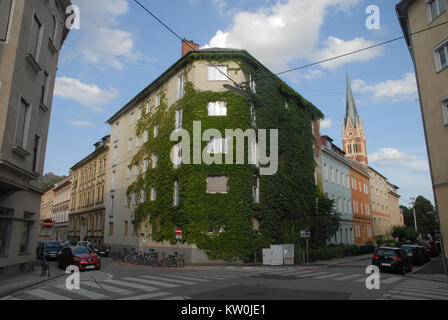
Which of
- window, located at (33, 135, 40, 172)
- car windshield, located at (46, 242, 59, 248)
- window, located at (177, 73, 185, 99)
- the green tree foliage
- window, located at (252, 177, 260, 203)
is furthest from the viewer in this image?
the green tree foliage

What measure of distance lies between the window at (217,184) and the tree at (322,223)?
439 inches

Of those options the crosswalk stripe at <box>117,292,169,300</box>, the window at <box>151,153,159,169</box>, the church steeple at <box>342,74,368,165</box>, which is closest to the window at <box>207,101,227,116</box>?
the window at <box>151,153,159,169</box>

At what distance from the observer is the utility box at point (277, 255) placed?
22888 mm

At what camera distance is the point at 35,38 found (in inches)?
582

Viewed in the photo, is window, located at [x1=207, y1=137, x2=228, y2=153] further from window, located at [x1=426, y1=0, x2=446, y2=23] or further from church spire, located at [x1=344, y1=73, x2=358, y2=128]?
church spire, located at [x1=344, y1=73, x2=358, y2=128]

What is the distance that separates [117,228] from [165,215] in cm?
1247

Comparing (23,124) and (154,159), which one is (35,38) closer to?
(23,124)

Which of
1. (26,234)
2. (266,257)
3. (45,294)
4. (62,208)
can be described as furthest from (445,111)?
(62,208)

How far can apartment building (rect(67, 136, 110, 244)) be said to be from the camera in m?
41.7

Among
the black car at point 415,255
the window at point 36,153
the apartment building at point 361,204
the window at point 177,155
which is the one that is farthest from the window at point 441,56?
the apartment building at point 361,204

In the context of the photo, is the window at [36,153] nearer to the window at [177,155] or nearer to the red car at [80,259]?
the red car at [80,259]

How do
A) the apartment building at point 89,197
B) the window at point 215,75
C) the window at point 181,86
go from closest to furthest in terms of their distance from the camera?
the window at point 215,75
the window at point 181,86
the apartment building at point 89,197

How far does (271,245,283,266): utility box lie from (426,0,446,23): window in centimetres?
1725
